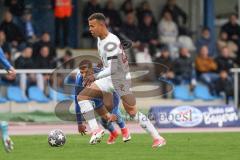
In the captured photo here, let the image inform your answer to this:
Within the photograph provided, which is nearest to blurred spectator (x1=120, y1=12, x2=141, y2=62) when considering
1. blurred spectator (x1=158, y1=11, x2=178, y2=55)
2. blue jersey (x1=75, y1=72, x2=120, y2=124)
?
blurred spectator (x1=158, y1=11, x2=178, y2=55)

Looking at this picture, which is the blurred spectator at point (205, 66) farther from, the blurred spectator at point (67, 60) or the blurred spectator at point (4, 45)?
the blurred spectator at point (4, 45)

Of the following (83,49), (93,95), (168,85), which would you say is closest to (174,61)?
(168,85)

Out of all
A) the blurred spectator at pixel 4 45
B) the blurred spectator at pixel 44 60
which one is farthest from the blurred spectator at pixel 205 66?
the blurred spectator at pixel 4 45

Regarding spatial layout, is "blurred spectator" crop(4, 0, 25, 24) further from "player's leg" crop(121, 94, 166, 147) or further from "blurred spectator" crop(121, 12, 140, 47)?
"player's leg" crop(121, 94, 166, 147)

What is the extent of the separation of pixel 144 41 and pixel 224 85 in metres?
2.87

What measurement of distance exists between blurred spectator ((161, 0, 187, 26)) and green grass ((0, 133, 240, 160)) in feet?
30.6

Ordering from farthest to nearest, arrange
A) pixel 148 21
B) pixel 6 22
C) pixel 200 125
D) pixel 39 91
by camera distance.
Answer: pixel 148 21, pixel 6 22, pixel 39 91, pixel 200 125

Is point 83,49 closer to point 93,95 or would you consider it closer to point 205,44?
point 205,44

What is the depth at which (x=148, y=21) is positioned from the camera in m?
26.1

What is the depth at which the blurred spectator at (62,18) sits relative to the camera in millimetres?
25250

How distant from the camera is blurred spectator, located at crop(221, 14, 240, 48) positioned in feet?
88.5

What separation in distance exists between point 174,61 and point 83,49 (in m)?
3.15

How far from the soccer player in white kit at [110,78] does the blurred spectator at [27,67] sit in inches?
267

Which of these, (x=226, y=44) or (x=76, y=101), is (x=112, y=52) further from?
(x=226, y=44)
